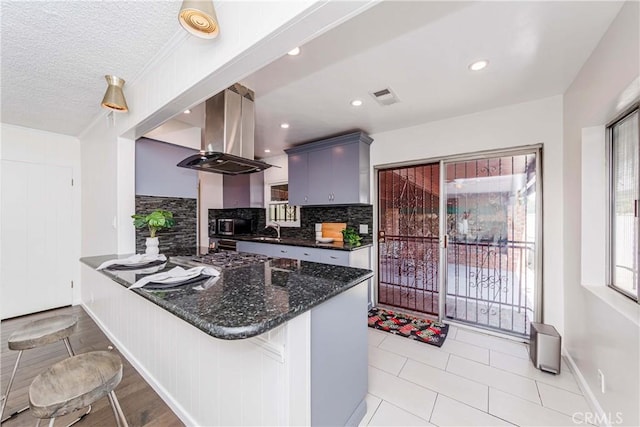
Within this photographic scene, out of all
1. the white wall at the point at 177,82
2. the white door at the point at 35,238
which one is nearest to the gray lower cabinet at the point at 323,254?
the white wall at the point at 177,82

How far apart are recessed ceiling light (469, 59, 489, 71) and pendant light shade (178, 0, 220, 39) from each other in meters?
1.82

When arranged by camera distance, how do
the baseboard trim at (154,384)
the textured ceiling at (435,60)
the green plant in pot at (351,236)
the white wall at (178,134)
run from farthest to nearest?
1. the green plant in pot at (351,236)
2. the white wall at (178,134)
3. the baseboard trim at (154,384)
4. the textured ceiling at (435,60)

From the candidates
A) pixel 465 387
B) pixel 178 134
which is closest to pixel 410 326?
pixel 465 387

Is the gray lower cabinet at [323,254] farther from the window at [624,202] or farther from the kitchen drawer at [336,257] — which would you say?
the window at [624,202]

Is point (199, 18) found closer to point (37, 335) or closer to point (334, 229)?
point (37, 335)

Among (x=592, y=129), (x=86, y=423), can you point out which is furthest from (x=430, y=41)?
(x=86, y=423)

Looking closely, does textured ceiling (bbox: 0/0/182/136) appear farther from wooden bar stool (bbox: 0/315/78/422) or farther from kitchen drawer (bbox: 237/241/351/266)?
kitchen drawer (bbox: 237/241/351/266)

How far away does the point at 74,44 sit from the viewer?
5.29 ft

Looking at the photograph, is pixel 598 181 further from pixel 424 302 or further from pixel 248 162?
pixel 248 162

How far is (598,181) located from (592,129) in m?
0.40

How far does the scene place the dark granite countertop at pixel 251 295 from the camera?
34.8 inches

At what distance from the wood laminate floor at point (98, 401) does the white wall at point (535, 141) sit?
10.9 ft

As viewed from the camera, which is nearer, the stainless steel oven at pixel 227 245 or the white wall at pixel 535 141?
the white wall at pixel 535 141

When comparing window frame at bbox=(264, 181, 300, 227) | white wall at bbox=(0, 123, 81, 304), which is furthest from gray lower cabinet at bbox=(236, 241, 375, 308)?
white wall at bbox=(0, 123, 81, 304)
